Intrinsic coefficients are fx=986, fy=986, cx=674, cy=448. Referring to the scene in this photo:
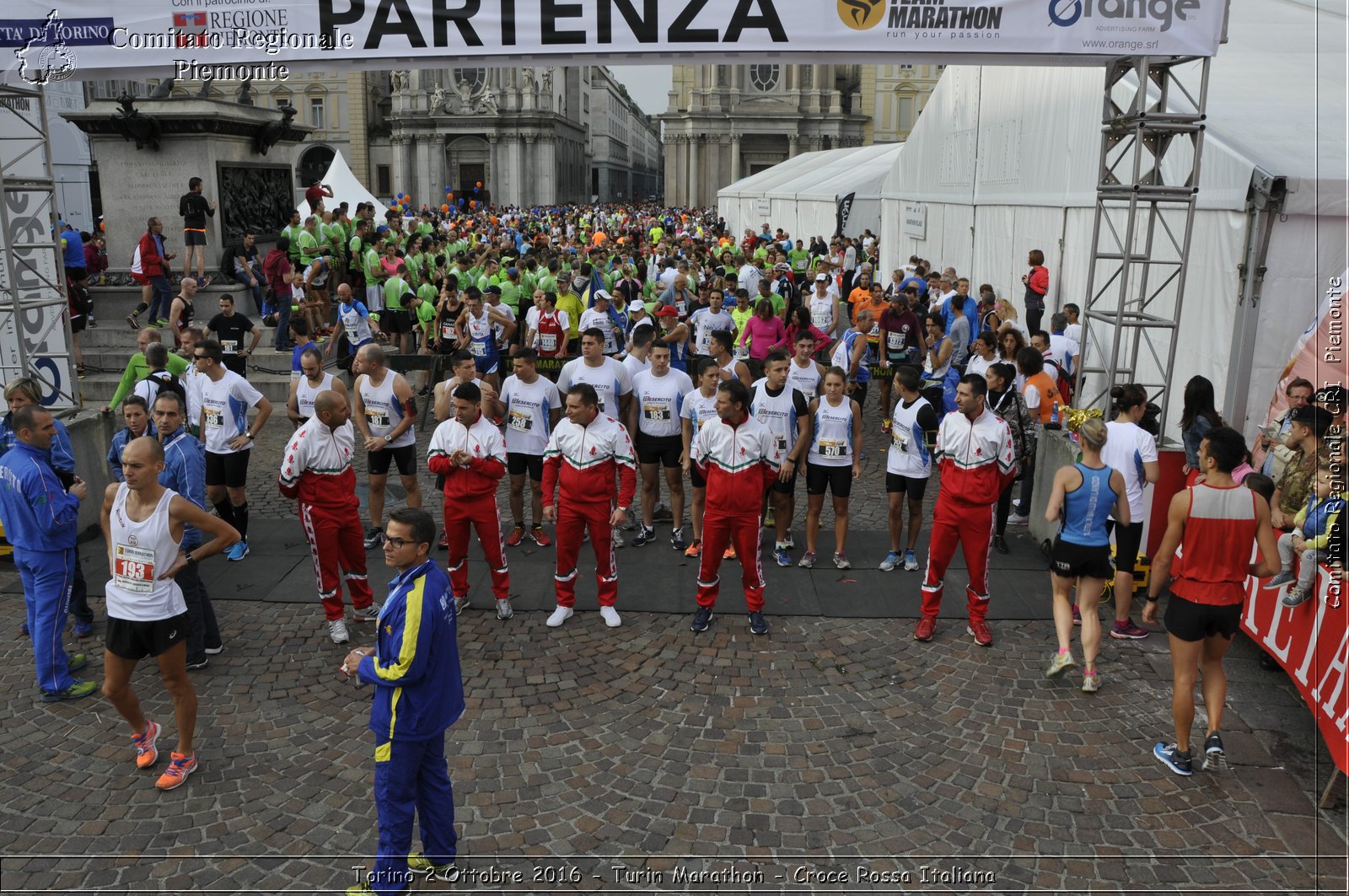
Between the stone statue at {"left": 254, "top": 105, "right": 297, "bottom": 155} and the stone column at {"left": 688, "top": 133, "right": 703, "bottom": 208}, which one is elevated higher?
the stone column at {"left": 688, "top": 133, "right": 703, "bottom": 208}

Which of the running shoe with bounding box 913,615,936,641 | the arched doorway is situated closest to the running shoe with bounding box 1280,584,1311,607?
the running shoe with bounding box 913,615,936,641

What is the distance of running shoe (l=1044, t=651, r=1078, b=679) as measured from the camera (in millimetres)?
6184

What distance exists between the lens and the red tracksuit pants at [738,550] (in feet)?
22.8

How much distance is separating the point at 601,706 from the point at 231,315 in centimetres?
742

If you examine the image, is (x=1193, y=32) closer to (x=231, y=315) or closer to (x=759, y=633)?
(x=759, y=633)

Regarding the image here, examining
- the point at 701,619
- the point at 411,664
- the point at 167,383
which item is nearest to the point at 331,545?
the point at 167,383

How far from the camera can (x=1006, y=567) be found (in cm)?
839

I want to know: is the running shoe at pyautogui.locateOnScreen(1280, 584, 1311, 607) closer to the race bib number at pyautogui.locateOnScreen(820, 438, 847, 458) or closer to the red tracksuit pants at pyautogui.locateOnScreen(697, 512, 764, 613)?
the red tracksuit pants at pyautogui.locateOnScreen(697, 512, 764, 613)

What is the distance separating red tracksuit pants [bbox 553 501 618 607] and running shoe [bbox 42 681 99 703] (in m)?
3.03

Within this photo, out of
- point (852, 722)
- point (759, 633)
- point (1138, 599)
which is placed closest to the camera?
point (852, 722)

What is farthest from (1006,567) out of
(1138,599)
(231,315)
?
(231,315)

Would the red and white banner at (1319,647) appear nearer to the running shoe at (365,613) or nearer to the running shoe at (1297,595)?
the running shoe at (1297,595)

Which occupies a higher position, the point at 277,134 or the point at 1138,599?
the point at 277,134

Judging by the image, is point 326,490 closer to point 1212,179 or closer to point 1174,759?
point 1174,759
